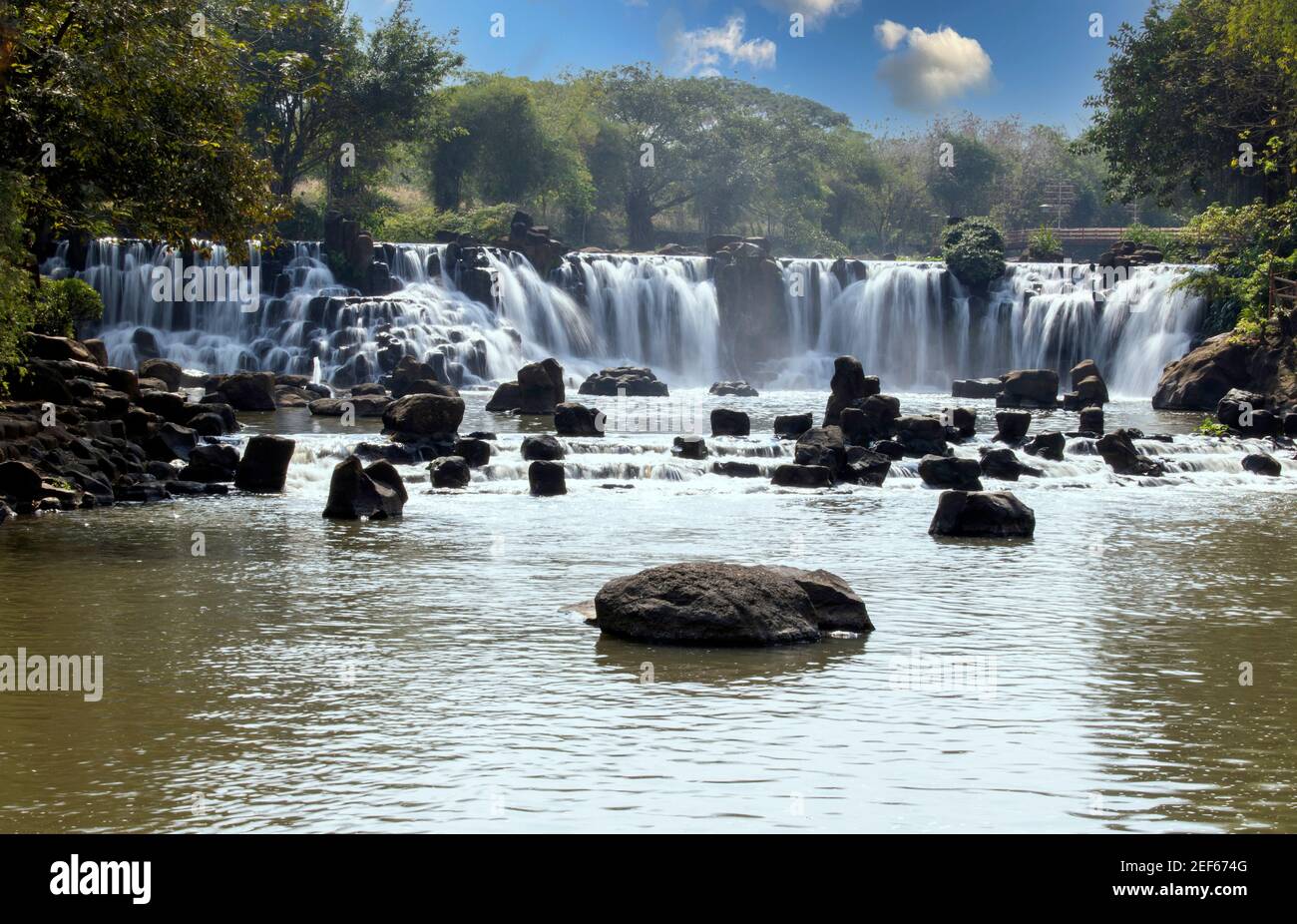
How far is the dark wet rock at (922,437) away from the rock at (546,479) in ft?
28.1

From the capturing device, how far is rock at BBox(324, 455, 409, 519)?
76.9ft

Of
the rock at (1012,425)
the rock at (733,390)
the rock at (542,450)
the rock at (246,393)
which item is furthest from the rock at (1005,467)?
the rock at (733,390)

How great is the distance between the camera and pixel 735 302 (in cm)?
7012

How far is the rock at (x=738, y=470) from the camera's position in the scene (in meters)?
30.0

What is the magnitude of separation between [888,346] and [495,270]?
18.1 meters

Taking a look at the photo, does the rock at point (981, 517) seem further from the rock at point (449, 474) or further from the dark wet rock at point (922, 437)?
the dark wet rock at point (922, 437)

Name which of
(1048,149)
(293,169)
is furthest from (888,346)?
(1048,149)

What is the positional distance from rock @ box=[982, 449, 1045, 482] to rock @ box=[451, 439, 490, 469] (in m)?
10.6

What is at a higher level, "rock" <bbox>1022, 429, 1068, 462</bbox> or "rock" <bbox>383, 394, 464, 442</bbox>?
"rock" <bbox>383, 394, 464, 442</bbox>

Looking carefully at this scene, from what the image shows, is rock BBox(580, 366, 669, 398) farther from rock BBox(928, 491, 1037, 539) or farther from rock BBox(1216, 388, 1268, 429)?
rock BBox(928, 491, 1037, 539)

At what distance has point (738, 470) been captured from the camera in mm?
30047

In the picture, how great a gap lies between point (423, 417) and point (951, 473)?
435 inches

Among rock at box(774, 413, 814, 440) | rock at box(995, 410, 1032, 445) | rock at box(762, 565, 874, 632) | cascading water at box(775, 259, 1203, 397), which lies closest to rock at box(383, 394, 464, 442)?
rock at box(774, 413, 814, 440)
